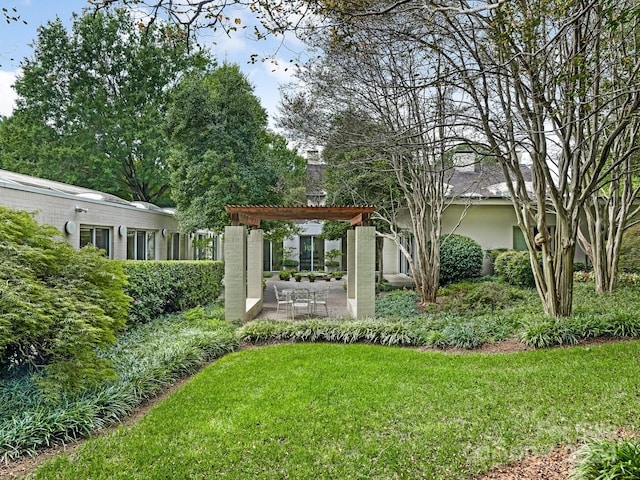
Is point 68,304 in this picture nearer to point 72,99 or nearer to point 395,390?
point 395,390

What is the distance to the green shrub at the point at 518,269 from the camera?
44.0ft

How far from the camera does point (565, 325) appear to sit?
734 centimetres

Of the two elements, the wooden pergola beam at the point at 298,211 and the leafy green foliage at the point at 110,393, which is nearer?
the leafy green foliage at the point at 110,393

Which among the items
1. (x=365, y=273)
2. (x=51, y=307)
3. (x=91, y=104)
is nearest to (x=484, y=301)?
(x=365, y=273)

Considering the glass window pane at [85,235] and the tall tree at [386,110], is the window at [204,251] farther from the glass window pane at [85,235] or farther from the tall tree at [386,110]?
the tall tree at [386,110]

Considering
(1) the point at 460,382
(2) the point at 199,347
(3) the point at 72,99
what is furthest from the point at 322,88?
(3) the point at 72,99

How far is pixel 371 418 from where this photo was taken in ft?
14.7

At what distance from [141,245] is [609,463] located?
16.1 meters

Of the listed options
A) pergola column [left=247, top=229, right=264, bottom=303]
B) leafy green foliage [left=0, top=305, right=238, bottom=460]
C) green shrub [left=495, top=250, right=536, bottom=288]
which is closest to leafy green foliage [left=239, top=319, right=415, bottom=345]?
leafy green foliage [left=0, top=305, right=238, bottom=460]

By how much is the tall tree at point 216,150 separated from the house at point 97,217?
1.84 metres

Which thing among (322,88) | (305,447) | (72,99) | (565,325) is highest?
(72,99)

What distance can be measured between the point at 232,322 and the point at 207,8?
6764 millimetres

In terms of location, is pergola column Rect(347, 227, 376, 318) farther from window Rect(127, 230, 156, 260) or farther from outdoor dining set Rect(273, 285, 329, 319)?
window Rect(127, 230, 156, 260)

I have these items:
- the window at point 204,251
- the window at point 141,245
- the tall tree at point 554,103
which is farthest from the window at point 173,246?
the tall tree at point 554,103
